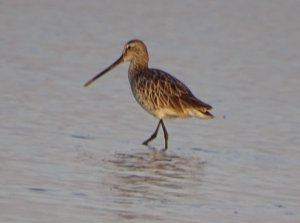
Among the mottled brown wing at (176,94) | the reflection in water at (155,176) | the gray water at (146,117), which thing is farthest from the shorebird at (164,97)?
the reflection in water at (155,176)

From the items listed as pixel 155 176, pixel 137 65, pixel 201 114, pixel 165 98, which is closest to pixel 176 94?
pixel 165 98

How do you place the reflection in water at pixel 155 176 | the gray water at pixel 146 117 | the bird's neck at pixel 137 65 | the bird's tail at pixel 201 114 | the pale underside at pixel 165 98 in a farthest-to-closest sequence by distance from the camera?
1. the bird's neck at pixel 137 65
2. the pale underside at pixel 165 98
3. the bird's tail at pixel 201 114
4. the reflection in water at pixel 155 176
5. the gray water at pixel 146 117

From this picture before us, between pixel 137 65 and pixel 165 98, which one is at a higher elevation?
pixel 137 65

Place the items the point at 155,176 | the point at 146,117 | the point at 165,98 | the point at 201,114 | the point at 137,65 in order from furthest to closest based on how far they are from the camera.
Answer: the point at 137,65
the point at 146,117
the point at 165,98
the point at 201,114
the point at 155,176

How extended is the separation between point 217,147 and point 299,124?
128 cm

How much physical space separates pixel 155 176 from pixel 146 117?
2863 millimetres

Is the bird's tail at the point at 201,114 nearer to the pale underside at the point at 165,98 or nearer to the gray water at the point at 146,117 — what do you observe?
the pale underside at the point at 165,98

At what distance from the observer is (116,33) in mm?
15695

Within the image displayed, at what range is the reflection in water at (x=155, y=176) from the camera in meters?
8.51

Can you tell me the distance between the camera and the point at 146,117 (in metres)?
12.0

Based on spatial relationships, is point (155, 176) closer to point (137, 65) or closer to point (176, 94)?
point (176, 94)

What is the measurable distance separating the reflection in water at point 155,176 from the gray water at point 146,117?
2 centimetres

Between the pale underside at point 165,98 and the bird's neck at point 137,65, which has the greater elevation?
the bird's neck at point 137,65

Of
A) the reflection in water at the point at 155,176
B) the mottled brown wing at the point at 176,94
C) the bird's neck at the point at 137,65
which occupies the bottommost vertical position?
the reflection in water at the point at 155,176
